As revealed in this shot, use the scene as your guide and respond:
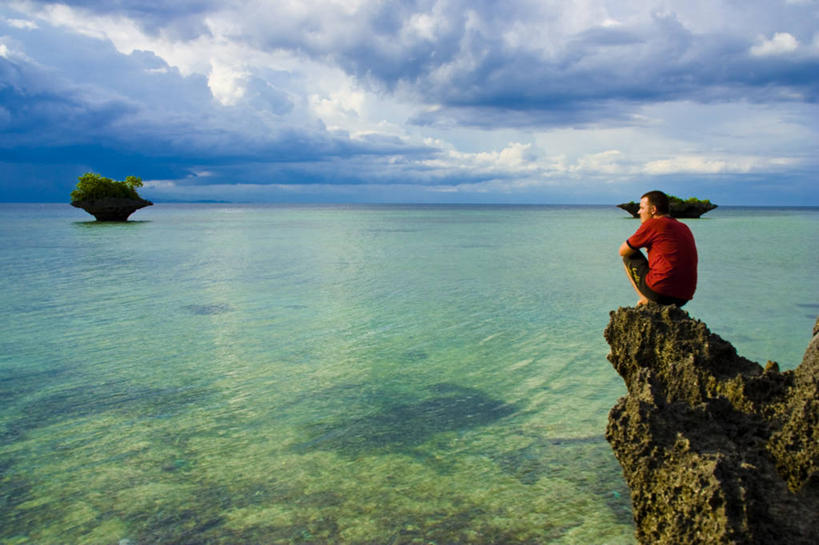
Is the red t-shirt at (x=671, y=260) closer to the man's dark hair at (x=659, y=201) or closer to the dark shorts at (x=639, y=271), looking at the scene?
the dark shorts at (x=639, y=271)

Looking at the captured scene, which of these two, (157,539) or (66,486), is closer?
(157,539)

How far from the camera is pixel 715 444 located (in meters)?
3.79

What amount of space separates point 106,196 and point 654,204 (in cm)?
6538

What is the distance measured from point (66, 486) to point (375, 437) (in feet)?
9.97

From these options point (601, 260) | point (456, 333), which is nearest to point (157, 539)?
point (456, 333)

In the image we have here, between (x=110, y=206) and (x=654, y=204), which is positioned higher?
(x=654, y=204)

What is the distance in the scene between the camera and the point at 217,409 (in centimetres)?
740

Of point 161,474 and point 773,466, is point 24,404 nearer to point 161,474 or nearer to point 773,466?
point 161,474

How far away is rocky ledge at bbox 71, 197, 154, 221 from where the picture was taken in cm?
6100

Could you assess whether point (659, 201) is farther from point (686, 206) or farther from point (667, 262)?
point (686, 206)

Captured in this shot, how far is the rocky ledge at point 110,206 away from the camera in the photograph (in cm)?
6100

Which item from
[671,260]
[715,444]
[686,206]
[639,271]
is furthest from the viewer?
[686,206]

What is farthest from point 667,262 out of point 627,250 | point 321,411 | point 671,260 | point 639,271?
point 321,411

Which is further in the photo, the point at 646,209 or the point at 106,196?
the point at 106,196
